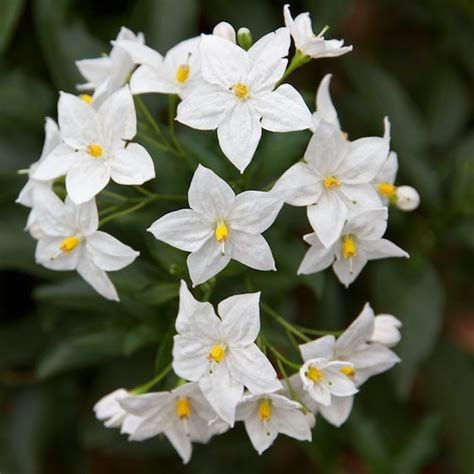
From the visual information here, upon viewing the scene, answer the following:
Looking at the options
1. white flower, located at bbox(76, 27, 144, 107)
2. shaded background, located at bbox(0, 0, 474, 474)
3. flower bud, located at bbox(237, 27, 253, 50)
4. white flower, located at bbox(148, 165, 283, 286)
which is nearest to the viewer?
white flower, located at bbox(148, 165, 283, 286)

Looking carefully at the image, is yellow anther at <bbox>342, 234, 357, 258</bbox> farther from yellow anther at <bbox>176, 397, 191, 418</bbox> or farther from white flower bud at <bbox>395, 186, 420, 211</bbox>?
yellow anther at <bbox>176, 397, 191, 418</bbox>

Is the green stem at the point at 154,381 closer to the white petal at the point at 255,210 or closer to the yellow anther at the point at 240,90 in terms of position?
the white petal at the point at 255,210

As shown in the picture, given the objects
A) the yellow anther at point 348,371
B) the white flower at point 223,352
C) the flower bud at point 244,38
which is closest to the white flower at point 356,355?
the yellow anther at point 348,371

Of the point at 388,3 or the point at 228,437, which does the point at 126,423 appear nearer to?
the point at 228,437

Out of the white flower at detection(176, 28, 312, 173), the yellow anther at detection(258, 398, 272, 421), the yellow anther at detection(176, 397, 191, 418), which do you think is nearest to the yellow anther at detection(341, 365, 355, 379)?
the yellow anther at detection(258, 398, 272, 421)

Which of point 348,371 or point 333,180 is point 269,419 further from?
point 333,180

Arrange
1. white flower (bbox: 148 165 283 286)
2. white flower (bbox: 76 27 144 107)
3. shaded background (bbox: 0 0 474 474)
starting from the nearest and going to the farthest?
white flower (bbox: 148 165 283 286) → white flower (bbox: 76 27 144 107) → shaded background (bbox: 0 0 474 474)
